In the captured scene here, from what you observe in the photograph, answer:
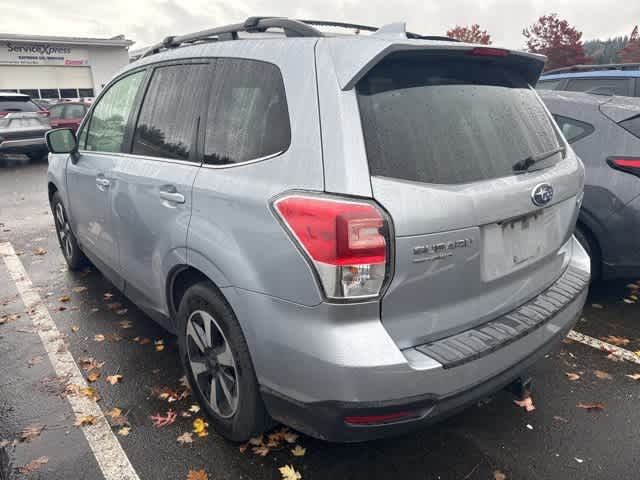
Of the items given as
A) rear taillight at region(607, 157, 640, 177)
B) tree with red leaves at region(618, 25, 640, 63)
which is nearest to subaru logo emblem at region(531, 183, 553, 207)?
rear taillight at region(607, 157, 640, 177)

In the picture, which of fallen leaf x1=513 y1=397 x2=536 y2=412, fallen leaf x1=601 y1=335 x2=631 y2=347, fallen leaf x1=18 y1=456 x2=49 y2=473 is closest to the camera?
fallen leaf x1=18 y1=456 x2=49 y2=473

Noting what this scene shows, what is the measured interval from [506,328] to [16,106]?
1538 centimetres

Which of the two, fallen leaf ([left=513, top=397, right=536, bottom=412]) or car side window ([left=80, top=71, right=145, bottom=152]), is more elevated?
car side window ([left=80, top=71, right=145, bottom=152])

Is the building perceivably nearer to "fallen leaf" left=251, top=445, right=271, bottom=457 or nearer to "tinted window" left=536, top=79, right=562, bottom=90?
"tinted window" left=536, top=79, right=562, bottom=90

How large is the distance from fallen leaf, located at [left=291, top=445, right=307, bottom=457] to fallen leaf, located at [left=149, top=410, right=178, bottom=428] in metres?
0.74

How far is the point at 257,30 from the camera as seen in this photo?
2416 millimetres

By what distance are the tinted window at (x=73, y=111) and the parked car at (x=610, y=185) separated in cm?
1553

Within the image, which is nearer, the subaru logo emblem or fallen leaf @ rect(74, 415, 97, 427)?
the subaru logo emblem

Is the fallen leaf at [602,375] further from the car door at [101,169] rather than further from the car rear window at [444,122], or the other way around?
the car door at [101,169]

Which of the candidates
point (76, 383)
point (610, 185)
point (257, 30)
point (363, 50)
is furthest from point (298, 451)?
point (610, 185)

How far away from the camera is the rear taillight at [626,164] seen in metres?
3.56

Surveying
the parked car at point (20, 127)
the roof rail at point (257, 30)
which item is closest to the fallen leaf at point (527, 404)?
the roof rail at point (257, 30)

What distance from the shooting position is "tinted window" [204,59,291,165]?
1.99 metres

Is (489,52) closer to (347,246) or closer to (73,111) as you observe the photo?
(347,246)
